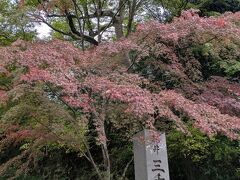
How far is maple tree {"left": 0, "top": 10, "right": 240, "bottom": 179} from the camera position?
4504 mm

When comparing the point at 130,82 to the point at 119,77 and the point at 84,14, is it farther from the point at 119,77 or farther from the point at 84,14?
the point at 84,14

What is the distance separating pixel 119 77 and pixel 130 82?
0.18 metres

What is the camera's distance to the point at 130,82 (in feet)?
15.9

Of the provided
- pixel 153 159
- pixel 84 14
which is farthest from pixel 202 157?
pixel 84 14

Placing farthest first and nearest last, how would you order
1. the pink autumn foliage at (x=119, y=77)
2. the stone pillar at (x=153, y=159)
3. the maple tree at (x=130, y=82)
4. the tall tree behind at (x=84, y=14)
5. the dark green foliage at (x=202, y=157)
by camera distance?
the tall tree behind at (x=84, y=14)
the dark green foliage at (x=202, y=157)
the stone pillar at (x=153, y=159)
the maple tree at (x=130, y=82)
the pink autumn foliage at (x=119, y=77)

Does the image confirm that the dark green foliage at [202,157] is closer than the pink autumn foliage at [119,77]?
No

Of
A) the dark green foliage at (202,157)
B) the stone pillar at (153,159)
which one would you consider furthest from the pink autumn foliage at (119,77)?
the dark green foliage at (202,157)

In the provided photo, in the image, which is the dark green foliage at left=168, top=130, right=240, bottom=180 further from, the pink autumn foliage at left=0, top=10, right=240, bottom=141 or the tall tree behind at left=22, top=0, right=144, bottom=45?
the tall tree behind at left=22, top=0, right=144, bottom=45

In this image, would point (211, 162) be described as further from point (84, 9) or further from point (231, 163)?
point (84, 9)

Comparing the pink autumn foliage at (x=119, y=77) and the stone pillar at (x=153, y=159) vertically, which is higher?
the pink autumn foliage at (x=119, y=77)

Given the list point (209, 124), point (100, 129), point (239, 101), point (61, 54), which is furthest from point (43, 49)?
point (239, 101)

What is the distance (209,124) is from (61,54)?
7.24 ft

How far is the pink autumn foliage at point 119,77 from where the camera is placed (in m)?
4.40

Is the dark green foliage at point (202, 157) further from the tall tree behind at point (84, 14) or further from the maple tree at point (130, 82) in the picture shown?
the tall tree behind at point (84, 14)
